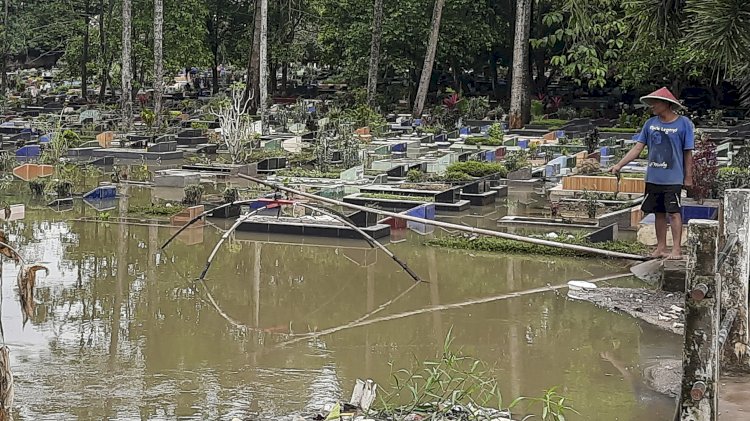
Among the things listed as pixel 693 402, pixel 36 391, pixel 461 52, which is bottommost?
pixel 36 391

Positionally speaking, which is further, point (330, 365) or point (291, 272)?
point (291, 272)

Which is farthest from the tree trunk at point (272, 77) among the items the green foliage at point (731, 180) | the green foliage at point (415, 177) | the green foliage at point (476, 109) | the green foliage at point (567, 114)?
the green foliage at point (731, 180)

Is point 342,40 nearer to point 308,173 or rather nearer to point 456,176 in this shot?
point 308,173

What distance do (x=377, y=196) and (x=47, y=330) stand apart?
7.28 metres

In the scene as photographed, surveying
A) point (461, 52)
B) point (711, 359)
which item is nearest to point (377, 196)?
point (711, 359)

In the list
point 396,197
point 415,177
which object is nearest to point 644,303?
point 396,197

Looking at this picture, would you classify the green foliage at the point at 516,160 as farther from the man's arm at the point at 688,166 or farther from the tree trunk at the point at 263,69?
the man's arm at the point at 688,166

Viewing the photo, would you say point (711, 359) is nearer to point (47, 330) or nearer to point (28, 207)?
point (47, 330)

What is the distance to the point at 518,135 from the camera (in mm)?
26469

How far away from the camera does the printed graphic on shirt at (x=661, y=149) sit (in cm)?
875

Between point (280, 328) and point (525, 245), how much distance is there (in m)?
4.14

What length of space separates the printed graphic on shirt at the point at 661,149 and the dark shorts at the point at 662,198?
18 cm

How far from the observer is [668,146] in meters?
8.77

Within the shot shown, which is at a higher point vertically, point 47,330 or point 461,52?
point 461,52
